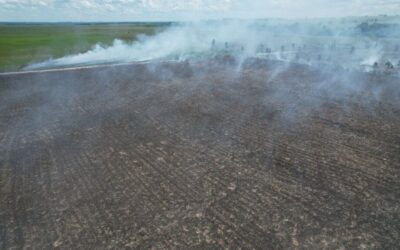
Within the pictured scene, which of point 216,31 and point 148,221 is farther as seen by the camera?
point 216,31

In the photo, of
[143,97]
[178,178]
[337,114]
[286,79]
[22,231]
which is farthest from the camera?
[286,79]

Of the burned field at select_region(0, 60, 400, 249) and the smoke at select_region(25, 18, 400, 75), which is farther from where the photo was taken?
the smoke at select_region(25, 18, 400, 75)

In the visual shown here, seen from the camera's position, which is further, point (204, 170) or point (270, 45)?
point (270, 45)

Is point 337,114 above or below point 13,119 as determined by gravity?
above

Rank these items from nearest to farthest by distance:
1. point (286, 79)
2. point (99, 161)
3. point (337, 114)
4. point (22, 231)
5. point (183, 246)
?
point (183, 246), point (22, 231), point (99, 161), point (337, 114), point (286, 79)

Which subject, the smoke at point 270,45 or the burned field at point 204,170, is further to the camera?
the smoke at point 270,45

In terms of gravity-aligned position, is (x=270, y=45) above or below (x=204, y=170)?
below

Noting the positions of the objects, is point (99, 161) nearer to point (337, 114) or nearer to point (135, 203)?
point (135, 203)

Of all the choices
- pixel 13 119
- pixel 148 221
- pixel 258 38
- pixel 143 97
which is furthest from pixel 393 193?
pixel 258 38
